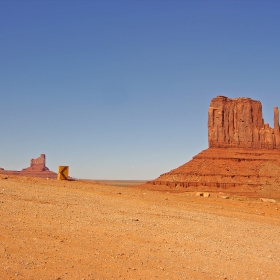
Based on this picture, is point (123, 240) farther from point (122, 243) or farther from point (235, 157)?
point (235, 157)

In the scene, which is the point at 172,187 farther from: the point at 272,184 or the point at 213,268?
the point at 213,268

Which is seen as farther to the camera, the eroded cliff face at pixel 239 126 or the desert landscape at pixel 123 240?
the eroded cliff face at pixel 239 126

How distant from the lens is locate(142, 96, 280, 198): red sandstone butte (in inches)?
3259

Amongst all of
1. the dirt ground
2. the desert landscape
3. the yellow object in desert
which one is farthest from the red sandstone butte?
the dirt ground

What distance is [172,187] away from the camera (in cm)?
8519

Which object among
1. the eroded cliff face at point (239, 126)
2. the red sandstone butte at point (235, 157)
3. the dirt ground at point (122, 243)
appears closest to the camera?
the dirt ground at point (122, 243)

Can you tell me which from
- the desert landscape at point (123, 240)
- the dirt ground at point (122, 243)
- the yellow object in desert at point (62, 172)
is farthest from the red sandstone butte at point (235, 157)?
the dirt ground at point (122, 243)

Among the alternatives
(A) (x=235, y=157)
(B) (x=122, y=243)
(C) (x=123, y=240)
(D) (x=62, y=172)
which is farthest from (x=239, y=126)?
(B) (x=122, y=243)

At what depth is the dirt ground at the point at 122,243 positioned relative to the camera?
8.27 metres

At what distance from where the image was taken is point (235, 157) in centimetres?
9425

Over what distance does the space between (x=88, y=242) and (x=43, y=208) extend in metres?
4.15

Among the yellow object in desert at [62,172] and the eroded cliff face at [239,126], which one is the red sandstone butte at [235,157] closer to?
the eroded cliff face at [239,126]

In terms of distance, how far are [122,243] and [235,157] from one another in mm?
87572

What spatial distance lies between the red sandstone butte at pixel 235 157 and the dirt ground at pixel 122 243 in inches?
2577
